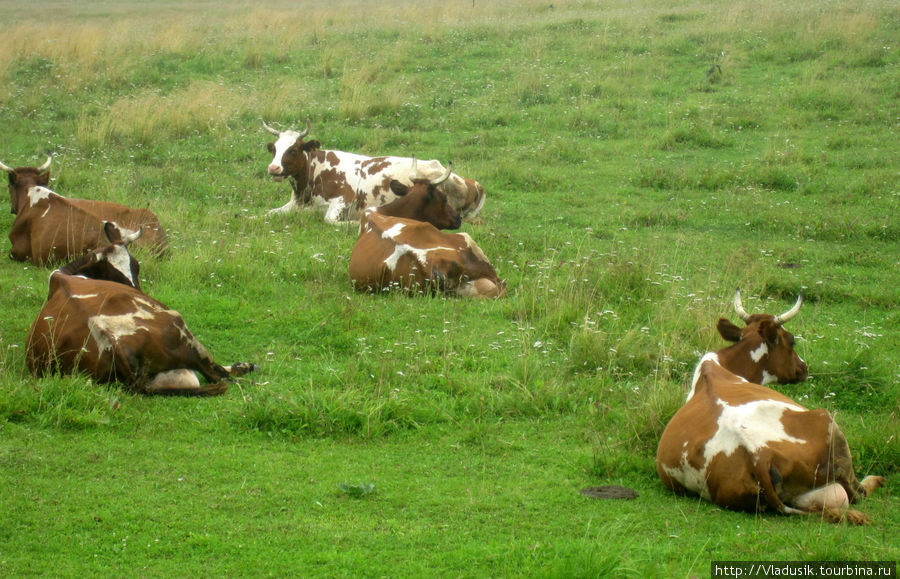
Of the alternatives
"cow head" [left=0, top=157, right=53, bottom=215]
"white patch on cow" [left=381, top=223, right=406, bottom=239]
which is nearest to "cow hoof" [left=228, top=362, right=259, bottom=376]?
"white patch on cow" [left=381, top=223, right=406, bottom=239]

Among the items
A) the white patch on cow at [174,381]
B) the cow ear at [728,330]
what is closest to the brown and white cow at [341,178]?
the white patch on cow at [174,381]

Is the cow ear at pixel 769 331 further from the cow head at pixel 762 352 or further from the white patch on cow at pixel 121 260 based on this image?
the white patch on cow at pixel 121 260

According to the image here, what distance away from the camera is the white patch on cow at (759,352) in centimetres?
Answer: 668

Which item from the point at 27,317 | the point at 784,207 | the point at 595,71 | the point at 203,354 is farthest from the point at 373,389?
the point at 595,71

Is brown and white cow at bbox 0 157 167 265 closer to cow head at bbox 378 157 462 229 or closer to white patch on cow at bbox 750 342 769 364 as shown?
cow head at bbox 378 157 462 229

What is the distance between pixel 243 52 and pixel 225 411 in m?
17.2

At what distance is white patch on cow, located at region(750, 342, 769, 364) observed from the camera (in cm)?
668

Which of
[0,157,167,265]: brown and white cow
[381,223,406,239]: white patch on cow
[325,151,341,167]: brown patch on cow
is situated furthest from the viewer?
[325,151,341,167]: brown patch on cow

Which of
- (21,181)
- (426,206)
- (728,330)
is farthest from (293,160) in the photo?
(728,330)

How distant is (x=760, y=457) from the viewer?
16.7 ft

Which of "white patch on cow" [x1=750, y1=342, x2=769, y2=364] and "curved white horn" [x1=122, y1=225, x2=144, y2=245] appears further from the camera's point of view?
"curved white horn" [x1=122, y1=225, x2=144, y2=245]

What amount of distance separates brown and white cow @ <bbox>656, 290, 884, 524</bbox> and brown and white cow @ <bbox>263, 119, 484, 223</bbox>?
7.46m

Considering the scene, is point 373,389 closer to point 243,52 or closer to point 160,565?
point 160,565

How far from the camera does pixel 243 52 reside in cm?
2231
